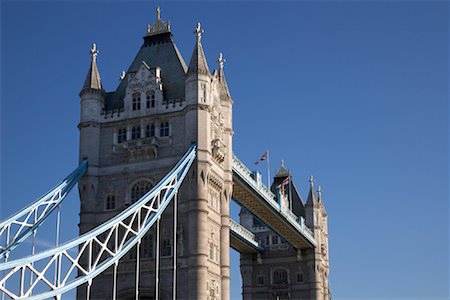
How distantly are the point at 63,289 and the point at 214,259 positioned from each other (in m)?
17.9

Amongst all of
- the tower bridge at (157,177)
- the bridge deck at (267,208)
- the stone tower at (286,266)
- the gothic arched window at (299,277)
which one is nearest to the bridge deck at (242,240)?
the stone tower at (286,266)

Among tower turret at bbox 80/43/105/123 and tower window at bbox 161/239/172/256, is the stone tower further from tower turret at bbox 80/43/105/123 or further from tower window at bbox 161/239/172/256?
tower window at bbox 161/239/172/256

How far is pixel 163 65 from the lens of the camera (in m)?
60.5

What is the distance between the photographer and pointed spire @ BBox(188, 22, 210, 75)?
187ft

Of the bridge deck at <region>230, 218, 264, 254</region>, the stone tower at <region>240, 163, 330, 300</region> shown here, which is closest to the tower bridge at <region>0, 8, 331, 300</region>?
the bridge deck at <region>230, 218, 264, 254</region>

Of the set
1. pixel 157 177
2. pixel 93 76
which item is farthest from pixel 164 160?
pixel 93 76

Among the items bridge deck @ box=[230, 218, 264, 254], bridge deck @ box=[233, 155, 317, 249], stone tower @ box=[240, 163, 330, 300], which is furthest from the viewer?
stone tower @ box=[240, 163, 330, 300]

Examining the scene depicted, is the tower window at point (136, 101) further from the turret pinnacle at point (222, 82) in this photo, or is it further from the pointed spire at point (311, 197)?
the pointed spire at point (311, 197)

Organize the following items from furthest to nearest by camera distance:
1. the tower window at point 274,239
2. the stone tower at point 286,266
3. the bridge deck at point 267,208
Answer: the tower window at point 274,239, the stone tower at point 286,266, the bridge deck at point 267,208

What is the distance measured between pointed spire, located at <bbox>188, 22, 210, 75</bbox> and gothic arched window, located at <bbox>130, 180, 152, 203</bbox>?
8.83m

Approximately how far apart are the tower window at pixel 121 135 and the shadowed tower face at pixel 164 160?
83 millimetres

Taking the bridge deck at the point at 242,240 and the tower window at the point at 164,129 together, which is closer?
the tower window at the point at 164,129

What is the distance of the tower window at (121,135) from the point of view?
5797cm

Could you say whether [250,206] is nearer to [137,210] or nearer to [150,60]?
[150,60]
